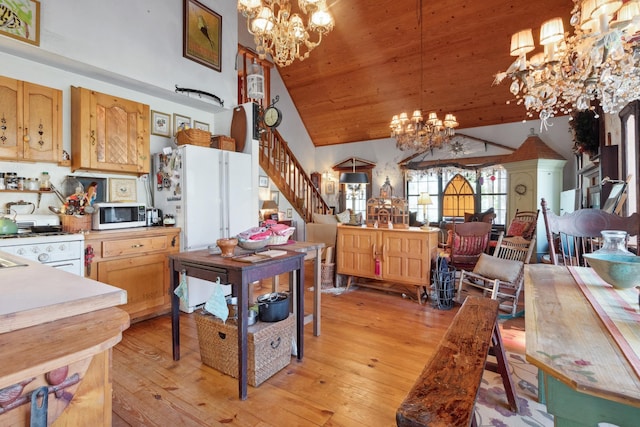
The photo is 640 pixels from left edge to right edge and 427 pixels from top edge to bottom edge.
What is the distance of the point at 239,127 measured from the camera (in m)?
4.04

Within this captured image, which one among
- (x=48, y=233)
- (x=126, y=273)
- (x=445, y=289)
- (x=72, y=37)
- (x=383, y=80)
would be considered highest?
(x=383, y=80)

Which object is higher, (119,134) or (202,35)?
(202,35)

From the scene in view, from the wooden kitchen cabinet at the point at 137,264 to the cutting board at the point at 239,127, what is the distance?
4.41ft

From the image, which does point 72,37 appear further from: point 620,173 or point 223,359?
point 620,173

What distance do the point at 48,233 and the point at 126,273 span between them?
0.69 m

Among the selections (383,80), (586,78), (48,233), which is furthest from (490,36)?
(48,233)

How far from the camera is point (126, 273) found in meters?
2.98

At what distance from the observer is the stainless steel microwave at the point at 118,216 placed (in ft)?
9.71

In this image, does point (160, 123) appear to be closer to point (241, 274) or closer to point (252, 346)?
point (241, 274)

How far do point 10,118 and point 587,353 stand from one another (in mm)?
3928

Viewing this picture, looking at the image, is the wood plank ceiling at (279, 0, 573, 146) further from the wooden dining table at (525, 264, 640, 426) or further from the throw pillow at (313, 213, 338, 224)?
the wooden dining table at (525, 264, 640, 426)

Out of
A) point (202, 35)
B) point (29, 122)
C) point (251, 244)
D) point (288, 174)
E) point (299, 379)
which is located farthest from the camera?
point (288, 174)

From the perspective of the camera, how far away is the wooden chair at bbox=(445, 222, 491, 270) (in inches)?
153

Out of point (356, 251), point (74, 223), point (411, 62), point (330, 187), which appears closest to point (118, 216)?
point (74, 223)
